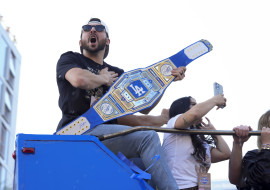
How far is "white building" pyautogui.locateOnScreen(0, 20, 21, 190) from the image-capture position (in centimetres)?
4616

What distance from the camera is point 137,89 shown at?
3.49 meters

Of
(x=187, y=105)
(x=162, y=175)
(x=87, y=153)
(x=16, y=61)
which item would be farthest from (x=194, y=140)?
(x=16, y=61)

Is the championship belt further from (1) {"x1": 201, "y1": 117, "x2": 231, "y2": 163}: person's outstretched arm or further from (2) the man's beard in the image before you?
(1) {"x1": 201, "y1": 117, "x2": 231, "y2": 163}: person's outstretched arm

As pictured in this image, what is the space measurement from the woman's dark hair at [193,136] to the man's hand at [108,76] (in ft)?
1.97

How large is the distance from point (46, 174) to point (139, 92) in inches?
41.2

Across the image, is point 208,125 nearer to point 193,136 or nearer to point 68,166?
point 193,136

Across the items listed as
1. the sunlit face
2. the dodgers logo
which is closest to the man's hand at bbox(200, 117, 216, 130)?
the dodgers logo

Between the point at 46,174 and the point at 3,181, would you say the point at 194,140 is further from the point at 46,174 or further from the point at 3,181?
the point at 3,181

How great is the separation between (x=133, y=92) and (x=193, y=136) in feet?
1.99

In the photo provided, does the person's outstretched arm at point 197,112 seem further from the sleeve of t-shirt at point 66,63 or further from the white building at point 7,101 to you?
the white building at point 7,101

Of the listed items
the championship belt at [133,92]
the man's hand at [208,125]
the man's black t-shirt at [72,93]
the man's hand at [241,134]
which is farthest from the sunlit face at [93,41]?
the man's hand at [241,134]

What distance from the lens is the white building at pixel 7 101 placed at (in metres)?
46.2

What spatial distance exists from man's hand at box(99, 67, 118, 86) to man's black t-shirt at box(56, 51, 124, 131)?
68mm

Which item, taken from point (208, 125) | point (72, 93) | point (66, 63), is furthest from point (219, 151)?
point (66, 63)
